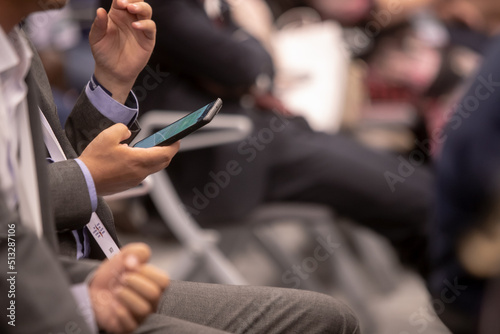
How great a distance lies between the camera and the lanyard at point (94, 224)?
91 centimetres

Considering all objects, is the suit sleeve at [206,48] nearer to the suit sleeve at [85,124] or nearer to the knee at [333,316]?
the suit sleeve at [85,124]

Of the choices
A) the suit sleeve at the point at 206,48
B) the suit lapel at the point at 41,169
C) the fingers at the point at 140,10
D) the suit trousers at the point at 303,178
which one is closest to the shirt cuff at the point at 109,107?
the fingers at the point at 140,10

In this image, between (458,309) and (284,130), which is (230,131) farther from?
(458,309)

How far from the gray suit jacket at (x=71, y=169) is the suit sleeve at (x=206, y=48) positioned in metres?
0.55

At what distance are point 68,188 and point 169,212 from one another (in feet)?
3.53

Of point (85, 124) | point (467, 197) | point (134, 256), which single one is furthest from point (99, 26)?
point (467, 197)

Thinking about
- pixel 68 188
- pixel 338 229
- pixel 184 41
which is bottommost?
pixel 338 229

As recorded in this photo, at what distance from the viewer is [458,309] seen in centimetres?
126

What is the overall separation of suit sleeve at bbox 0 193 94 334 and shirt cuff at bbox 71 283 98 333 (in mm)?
30

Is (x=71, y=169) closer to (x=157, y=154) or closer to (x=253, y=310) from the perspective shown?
(x=157, y=154)

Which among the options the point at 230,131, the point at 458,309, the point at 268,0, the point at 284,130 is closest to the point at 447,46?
the point at 268,0

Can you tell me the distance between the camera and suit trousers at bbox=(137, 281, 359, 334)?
37.1 inches

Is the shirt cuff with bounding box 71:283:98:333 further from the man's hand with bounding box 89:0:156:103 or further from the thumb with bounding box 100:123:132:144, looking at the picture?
the man's hand with bounding box 89:0:156:103

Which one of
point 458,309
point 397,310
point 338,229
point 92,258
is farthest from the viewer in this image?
point 338,229
